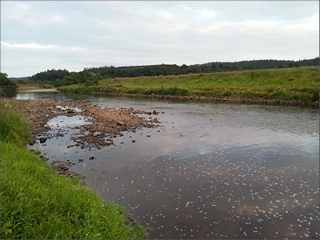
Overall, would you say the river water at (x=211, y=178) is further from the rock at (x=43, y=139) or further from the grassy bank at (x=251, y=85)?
the grassy bank at (x=251, y=85)

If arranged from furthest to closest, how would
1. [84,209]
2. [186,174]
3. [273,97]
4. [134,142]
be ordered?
[273,97]
[134,142]
[186,174]
[84,209]

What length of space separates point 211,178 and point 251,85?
134 ft

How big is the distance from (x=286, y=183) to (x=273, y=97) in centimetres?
3240

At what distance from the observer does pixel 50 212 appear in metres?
5.78

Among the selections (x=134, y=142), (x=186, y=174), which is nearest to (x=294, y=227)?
Result: (x=186, y=174)

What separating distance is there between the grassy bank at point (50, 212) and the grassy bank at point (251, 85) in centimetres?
3621

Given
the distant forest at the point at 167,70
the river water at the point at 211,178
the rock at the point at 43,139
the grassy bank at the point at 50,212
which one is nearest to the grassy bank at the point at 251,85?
the river water at the point at 211,178

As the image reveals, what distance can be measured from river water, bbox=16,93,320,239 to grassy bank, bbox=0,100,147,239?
1.38 m

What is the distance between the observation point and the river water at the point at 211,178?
25.0 ft

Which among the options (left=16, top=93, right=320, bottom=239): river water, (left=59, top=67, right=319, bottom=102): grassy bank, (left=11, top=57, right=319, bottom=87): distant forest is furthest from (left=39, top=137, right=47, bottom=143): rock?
(left=11, top=57, right=319, bottom=87): distant forest

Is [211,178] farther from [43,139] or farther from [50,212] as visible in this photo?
[43,139]

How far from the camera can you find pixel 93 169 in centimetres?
1181

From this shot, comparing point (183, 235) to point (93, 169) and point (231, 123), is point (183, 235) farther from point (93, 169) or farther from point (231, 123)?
point (231, 123)

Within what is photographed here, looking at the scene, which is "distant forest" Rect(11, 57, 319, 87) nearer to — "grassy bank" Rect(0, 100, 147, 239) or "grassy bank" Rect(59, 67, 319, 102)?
"grassy bank" Rect(59, 67, 319, 102)
